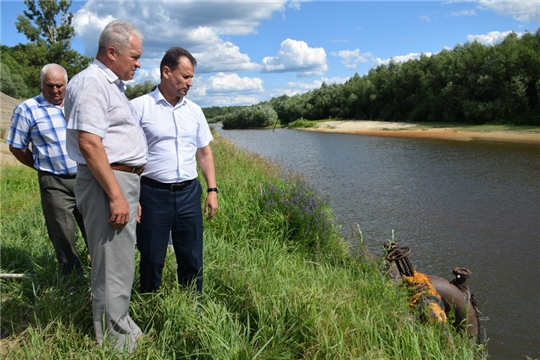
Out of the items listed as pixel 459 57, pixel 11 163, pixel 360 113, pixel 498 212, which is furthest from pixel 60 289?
pixel 360 113

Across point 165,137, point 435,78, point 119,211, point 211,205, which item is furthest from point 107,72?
point 435,78

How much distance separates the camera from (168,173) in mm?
3008

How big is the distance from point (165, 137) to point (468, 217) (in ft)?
26.9

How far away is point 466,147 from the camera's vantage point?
24.0 m

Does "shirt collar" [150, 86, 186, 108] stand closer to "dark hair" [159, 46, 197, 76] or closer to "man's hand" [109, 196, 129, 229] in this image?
"dark hair" [159, 46, 197, 76]

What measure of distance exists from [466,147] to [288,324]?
77.3 feet

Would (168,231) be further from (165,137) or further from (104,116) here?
(104,116)

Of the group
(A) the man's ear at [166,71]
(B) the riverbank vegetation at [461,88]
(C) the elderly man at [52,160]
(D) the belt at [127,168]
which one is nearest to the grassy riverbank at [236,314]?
(C) the elderly man at [52,160]

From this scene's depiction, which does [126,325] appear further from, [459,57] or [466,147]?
[459,57]

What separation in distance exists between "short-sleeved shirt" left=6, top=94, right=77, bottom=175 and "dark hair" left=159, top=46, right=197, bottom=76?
1307mm

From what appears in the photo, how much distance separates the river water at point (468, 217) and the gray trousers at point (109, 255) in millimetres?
3688

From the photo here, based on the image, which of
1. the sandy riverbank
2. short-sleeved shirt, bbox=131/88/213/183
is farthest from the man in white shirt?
the sandy riverbank

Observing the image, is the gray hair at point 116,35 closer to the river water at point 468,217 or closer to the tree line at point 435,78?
the river water at point 468,217

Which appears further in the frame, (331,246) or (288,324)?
(331,246)
